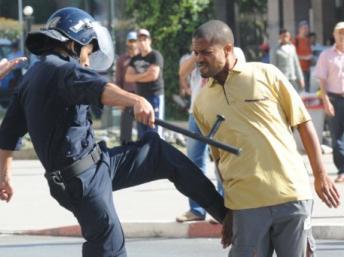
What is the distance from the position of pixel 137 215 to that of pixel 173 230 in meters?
0.86

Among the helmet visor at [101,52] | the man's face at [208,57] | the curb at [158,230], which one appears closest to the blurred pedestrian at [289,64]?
the curb at [158,230]

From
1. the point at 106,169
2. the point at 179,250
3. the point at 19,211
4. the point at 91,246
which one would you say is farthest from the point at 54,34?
the point at 19,211

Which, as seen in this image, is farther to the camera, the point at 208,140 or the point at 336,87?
the point at 336,87

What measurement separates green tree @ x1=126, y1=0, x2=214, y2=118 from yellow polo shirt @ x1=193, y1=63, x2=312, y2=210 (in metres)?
16.5

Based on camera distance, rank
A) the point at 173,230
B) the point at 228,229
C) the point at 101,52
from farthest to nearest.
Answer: the point at 173,230, the point at 101,52, the point at 228,229

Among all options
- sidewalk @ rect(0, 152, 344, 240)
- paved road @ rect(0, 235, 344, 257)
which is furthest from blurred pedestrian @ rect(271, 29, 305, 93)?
paved road @ rect(0, 235, 344, 257)

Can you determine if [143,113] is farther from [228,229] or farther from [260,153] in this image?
[228,229]

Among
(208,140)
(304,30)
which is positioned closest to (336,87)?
(208,140)

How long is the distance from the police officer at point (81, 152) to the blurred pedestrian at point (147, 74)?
908 centimetres

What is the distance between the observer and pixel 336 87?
13062 mm

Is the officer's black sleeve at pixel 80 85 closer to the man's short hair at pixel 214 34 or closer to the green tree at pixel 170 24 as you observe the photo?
the man's short hair at pixel 214 34

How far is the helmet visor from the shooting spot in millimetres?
5875

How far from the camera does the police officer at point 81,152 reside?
564 cm

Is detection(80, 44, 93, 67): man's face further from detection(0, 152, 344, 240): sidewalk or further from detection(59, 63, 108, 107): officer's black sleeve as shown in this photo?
detection(0, 152, 344, 240): sidewalk
